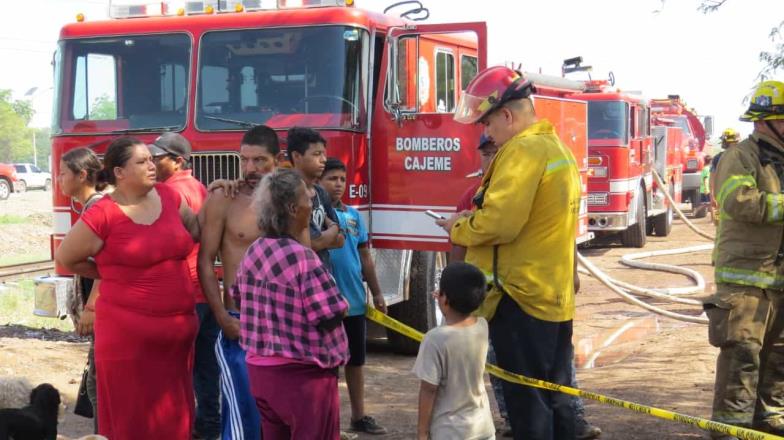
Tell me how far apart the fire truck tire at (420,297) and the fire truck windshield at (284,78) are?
1.42m

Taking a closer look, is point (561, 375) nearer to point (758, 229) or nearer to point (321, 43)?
point (758, 229)

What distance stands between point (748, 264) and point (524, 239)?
1.72 meters

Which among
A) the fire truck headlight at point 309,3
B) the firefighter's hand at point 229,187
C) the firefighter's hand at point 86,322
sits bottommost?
the firefighter's hand at point 86,322

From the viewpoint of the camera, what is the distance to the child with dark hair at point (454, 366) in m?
4.06

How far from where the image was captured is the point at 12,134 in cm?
8825

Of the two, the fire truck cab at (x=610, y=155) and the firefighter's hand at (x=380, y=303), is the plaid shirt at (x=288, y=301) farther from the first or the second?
the fire truck cab at (x=610, y=155)

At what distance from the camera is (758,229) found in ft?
17.7

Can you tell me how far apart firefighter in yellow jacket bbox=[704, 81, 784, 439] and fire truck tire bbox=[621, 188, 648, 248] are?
13582 mm

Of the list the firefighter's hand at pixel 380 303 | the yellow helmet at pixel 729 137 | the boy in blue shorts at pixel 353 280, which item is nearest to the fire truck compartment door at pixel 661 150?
the yellow helmet at pixel 729 137

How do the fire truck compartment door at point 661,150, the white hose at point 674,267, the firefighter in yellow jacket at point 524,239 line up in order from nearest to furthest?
the firefighter in yellow jacket at point 524,239 → the white hose at point 674,267 → the fire truck compartment door at point 661,150

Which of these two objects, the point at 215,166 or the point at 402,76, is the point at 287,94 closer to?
the point at 215,166

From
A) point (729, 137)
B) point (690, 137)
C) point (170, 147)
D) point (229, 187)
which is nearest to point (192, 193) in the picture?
point (170, 147)

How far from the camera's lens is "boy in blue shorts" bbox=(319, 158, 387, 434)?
6.16 metres

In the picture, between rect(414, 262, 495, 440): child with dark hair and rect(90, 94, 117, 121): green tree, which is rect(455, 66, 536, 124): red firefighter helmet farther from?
rect(90, 94, 117, 121): green tree
